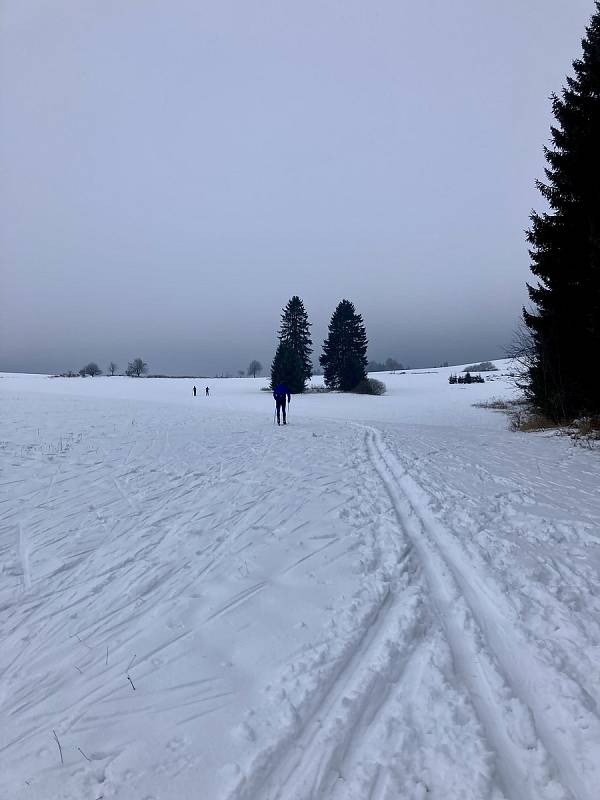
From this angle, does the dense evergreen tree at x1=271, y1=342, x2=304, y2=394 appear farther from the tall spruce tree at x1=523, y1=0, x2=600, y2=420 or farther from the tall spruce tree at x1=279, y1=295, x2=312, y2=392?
the tall spruce tree at x1=523, y1=0, x2=600, y2=420

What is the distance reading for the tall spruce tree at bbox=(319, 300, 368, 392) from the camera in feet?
153

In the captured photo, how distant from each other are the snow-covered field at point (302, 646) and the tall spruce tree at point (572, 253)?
6.93 meters

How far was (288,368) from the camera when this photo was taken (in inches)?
1709

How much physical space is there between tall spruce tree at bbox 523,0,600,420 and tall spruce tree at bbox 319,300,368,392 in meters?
33.4

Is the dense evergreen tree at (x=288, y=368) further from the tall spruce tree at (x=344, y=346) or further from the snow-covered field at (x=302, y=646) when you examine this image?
the snow-covered field at (x=302, y=646)

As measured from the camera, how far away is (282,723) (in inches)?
78.2

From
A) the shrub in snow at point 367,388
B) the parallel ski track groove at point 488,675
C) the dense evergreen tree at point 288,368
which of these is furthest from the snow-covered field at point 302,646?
the shrub in snow at point 367,388

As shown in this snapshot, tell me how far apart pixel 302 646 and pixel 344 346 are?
45998 mm

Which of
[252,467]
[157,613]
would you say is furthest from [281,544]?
[252,467]

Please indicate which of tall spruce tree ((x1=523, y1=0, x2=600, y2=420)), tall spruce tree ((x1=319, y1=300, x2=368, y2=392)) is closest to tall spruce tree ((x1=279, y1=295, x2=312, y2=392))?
tall spruce tree ((x1=319, y1=300, x2=368, y2=392))

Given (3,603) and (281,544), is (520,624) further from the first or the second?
(3,603)

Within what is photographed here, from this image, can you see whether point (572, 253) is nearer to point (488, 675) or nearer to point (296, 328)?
point (488, 675)

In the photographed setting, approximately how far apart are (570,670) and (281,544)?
276 centimetres

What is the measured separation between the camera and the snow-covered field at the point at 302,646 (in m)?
1.77
